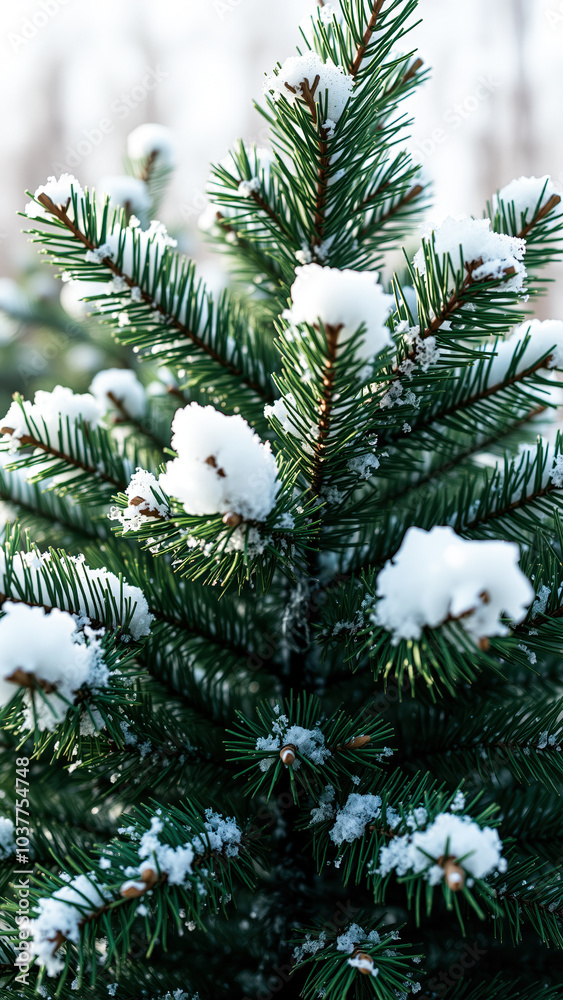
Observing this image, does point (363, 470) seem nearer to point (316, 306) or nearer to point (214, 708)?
point (316, 306)

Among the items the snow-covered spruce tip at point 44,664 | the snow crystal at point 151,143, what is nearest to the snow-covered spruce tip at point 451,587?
the snow-covered spruce tip at point 44,664

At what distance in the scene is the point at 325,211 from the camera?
671 millimetres

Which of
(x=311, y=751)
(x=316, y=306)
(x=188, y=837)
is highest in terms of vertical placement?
(x=316, y=306)

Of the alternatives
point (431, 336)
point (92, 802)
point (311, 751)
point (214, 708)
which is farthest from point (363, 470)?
point (92, 802)

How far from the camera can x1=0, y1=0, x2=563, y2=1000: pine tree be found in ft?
1.44

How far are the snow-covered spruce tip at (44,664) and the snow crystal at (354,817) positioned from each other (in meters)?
0.23

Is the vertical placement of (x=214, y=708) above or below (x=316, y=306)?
below

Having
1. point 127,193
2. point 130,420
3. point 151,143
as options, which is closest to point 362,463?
point 130,420

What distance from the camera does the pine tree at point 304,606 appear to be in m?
0.44

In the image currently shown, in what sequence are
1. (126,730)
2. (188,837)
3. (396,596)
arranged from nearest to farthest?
(396,596)
(188,837)
(126,730)

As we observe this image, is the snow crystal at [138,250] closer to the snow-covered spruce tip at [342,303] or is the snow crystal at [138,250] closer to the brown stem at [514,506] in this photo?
the snow-covered spruce tip at [342,303]

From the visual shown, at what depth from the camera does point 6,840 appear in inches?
25.0

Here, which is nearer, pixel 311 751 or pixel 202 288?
pixel 311 751

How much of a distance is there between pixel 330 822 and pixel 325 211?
61cm
